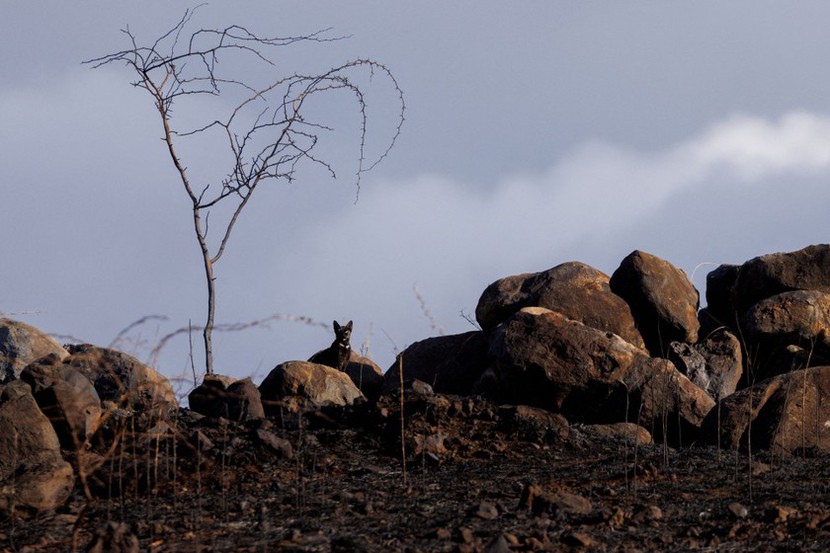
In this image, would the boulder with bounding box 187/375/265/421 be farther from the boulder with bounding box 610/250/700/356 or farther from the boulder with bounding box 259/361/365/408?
the boulder with bounding box 610/250/700/356

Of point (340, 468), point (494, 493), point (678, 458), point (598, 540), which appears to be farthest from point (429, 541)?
point (678, 458)

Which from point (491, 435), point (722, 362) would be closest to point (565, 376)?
point (491, 435)

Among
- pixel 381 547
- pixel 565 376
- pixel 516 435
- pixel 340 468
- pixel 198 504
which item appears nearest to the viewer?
pixel 381 547

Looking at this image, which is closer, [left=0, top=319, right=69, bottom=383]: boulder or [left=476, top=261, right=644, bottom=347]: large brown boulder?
[left=476, top=261, right=644, bottom=347]: large brown boulder

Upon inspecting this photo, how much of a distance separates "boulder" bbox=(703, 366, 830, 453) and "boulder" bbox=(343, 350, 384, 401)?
449 cm

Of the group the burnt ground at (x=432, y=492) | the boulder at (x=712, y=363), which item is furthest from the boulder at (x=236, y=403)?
the boulder at (x=712, y=363)

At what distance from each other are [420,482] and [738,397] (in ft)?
12.5

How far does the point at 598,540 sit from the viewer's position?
5742 mm

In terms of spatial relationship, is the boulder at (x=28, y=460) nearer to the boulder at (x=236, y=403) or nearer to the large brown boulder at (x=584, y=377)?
the boulder at (x=236, y=403)

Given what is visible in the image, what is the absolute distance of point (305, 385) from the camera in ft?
36.5

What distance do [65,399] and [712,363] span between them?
7679 mm

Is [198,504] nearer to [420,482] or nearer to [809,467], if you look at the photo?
[420,482]

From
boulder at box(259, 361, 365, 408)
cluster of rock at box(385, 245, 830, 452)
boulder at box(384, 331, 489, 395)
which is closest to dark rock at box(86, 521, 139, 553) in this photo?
cluster of rock at box(385, 245, 830, 452)

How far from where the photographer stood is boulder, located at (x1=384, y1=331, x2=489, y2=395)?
40.0 ft
